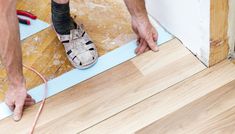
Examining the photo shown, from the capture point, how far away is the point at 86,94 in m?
1.48

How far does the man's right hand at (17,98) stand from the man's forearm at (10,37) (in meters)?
0.06

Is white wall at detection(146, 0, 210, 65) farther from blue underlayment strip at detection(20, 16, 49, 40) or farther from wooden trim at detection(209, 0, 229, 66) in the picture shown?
blue underlayment strip at detection(20, 16, 49, 40)

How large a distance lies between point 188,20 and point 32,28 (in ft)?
2.33

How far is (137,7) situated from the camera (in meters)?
1.50

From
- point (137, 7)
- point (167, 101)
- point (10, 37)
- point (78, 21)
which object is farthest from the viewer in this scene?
point (78, 21)

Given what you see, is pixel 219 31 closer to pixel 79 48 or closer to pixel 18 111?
pixel 79 48

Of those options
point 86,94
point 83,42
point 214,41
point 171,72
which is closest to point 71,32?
point 83,42

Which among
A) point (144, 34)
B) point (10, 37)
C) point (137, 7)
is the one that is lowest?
point (144, 34)

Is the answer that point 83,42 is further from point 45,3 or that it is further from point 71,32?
point 45,3

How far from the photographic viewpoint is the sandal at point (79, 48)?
155 centimetres

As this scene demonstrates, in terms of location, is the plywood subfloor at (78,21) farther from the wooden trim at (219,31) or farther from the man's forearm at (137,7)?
the wooden trim at (219,31)

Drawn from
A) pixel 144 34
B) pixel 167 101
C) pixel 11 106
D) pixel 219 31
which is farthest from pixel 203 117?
pixel 11 106

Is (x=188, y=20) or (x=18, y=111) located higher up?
(x=188, y=20)

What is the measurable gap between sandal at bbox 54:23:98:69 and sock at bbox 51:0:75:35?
0.02 metres
